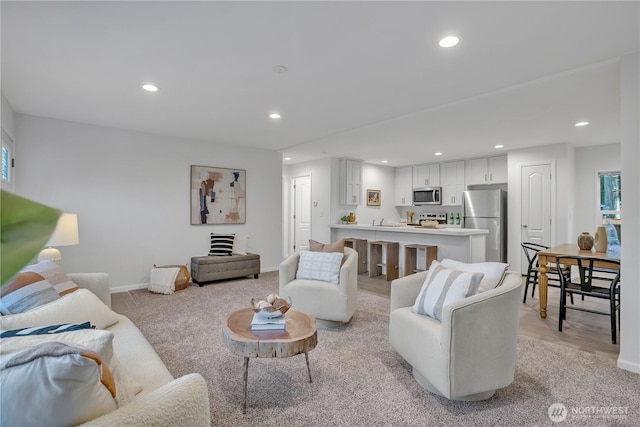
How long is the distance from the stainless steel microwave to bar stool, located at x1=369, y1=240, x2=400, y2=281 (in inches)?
91.5

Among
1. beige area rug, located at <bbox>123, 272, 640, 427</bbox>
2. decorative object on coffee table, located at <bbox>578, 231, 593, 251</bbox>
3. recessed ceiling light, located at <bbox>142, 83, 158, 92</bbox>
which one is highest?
recessed ceiling light, located at <bbox>142, 83, 158, 92</bbox>

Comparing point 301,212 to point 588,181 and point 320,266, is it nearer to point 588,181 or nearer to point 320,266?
point 320,266

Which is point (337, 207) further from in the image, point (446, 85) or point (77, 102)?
point (77, 102)

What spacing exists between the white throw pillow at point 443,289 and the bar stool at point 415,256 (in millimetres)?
2740

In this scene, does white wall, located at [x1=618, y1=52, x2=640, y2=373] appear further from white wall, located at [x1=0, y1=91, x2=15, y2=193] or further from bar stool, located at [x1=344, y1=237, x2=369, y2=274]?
white wall, located at [x1=0, y1=91, x2=15, y2=193]

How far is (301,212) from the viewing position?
7.76m

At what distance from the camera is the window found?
5.45m

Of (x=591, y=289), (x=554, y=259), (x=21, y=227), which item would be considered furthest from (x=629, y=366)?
(x=21, y=227)

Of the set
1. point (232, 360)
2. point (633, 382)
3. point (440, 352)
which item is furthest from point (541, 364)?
point (232, 360)

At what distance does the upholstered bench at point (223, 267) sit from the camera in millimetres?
4891

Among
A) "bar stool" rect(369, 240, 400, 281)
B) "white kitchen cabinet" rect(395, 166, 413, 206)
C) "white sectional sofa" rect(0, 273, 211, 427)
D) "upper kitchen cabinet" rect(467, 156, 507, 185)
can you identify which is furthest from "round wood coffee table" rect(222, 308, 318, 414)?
"white kitchen cabinet" rect(395, 166, 413, 206)

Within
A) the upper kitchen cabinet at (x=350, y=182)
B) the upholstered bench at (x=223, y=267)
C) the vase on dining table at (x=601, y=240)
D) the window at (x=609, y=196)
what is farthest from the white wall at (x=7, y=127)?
the window at (x=609, y=196)

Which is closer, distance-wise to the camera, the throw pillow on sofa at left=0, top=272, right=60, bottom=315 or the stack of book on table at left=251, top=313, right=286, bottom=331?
the throw pillow on sofa at left=0, top=272, right=60, bottom=315

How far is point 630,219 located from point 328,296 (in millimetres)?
2389
